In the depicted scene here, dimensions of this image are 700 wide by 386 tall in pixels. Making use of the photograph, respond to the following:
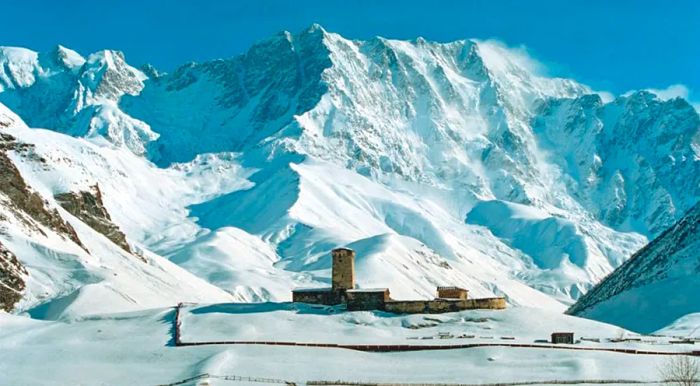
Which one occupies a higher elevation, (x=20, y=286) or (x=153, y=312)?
(x=20, y=286)

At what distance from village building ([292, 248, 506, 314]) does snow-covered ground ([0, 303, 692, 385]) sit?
167 centimetres

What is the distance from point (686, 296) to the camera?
14988 cm

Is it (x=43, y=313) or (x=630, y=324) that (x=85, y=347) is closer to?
(x=43, y=313)

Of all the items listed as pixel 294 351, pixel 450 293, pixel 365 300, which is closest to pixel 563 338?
pixel 365 300

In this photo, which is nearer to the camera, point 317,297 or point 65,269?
point 317,297

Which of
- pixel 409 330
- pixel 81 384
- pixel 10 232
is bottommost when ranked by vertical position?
pixel 81 384

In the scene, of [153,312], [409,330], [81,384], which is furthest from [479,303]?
[81,384]

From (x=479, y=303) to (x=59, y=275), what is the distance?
71.3 metres

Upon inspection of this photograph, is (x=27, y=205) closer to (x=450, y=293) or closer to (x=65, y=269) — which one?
(x=65, y=269)

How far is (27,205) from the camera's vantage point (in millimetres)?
168375

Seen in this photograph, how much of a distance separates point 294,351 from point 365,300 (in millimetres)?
17659

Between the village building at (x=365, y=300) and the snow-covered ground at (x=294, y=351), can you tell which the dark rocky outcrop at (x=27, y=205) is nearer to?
the snow-covered ground at (x=294, y=351)

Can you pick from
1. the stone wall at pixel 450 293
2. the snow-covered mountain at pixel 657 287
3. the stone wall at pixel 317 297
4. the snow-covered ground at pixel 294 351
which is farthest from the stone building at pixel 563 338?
the snow-covered mountain at pixel 657 287

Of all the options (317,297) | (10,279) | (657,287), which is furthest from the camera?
(657,287)
